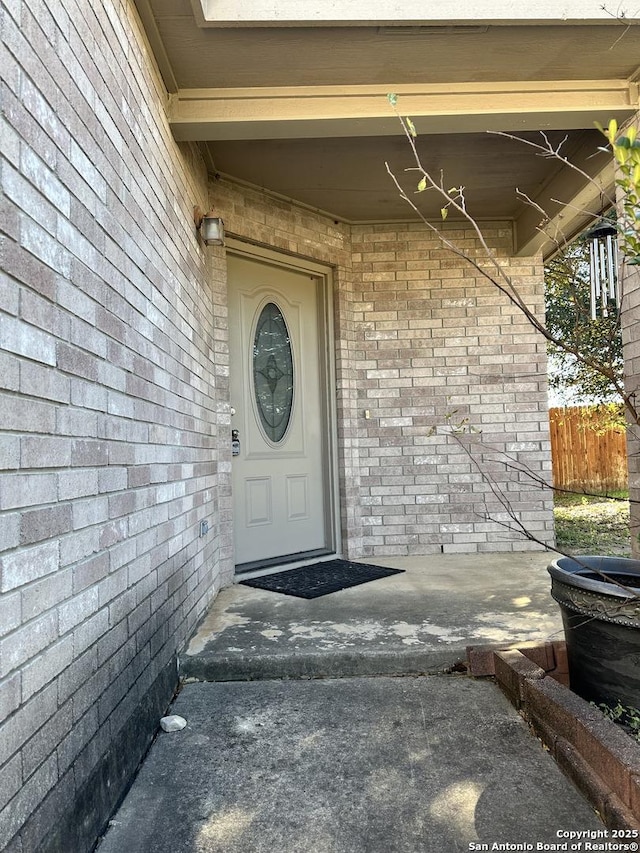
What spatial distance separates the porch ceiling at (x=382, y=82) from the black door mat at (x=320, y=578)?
2.61 meters

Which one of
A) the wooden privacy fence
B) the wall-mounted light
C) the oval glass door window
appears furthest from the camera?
the wooden privacy fence

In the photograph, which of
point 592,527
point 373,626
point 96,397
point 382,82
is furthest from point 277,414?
point 592,527

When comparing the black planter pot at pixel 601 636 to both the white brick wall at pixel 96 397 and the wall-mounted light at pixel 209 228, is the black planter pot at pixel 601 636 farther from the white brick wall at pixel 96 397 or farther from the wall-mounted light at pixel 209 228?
the wall-mounted light at pixel 209 228

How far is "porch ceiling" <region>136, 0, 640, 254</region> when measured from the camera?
251cm

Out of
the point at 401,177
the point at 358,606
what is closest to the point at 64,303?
the point at 358,606

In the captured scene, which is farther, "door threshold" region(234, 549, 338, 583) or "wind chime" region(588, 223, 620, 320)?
"wind chime" region(588, 223, 620, 320)

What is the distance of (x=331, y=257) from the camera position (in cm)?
464

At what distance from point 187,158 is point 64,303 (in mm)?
2107

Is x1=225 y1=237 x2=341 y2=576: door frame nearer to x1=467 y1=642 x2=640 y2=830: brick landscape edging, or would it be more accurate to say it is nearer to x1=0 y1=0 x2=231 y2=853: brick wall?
x1=0 y1=0 x2=231 y2=853: brick wall

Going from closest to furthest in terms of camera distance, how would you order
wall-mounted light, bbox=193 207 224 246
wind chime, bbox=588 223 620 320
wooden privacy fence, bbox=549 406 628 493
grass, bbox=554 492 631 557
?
1. wall-mounted light, bbox=193 207 224 246
2. wind chime, bbox=588 223 620 320
3. grass, bbox=554 492 631 557
4. wooden privacy fence, bbox=549 406 628 493

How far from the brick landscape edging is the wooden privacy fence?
723 cm

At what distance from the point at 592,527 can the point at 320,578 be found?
3.60 m

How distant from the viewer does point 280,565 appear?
414cm

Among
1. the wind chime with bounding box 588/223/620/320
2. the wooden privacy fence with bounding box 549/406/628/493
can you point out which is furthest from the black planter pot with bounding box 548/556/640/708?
the wooden privacy fence with bounding box 549/406/628/493
